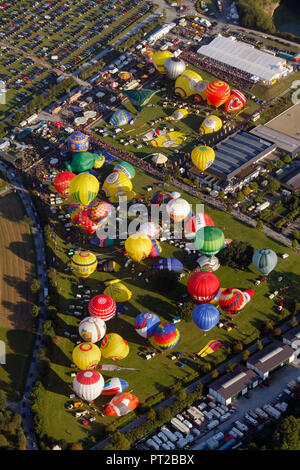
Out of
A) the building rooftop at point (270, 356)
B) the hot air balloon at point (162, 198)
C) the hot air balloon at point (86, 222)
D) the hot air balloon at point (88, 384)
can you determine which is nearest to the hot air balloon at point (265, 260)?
the building rooftop at point (270, 356)

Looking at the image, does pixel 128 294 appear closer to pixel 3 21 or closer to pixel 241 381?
pixel 241 381

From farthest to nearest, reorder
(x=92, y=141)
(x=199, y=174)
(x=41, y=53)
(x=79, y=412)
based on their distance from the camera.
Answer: (x=41, y=53) → (x=92, y=141) → (x=199, y=174) → (x=79, y=412)

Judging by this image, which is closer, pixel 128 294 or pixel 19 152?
pixel 128 294

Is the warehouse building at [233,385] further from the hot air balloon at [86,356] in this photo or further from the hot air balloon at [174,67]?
the hot air balloon at [174,67]

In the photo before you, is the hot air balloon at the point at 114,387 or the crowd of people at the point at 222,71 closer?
the hot air balloon at the point at 114,387

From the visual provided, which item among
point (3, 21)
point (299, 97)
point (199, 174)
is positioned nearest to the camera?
point (199, 174)

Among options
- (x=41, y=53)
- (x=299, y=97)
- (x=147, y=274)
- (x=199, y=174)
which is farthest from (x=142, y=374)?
(x=41, y=53)
